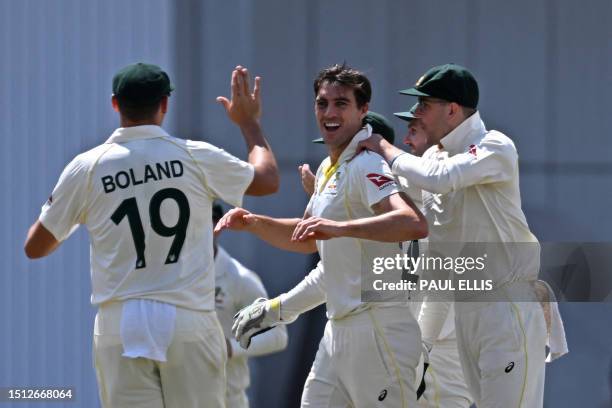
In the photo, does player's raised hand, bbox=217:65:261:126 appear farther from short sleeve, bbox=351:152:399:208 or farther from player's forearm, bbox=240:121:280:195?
short sleeve, bbox=351:152:399:208

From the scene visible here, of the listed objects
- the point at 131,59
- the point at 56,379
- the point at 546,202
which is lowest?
the point at 56,379

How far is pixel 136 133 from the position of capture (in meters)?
4.57

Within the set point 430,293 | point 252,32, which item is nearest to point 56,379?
point 252,32

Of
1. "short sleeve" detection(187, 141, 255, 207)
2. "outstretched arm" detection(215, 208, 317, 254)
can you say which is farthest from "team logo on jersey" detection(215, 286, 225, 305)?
"short sleeve" detection(187, 141, 255, 207)

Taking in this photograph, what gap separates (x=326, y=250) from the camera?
16.1 feet

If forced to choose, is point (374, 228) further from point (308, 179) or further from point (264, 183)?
point (308, 179)

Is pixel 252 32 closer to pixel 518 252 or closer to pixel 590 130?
pixel 590 130

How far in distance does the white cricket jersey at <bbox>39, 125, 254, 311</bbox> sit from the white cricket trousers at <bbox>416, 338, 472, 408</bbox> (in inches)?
58.2

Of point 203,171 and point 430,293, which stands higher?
point 203,171

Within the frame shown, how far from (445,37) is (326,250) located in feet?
9.66

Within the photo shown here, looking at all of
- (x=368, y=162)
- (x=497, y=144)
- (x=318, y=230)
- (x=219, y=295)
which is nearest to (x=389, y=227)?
(x=318, y=230)

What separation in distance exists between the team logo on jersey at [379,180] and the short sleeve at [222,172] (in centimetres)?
44

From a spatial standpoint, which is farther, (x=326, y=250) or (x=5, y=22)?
(x=5, y=22)

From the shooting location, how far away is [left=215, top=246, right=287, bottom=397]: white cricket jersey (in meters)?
7.00
